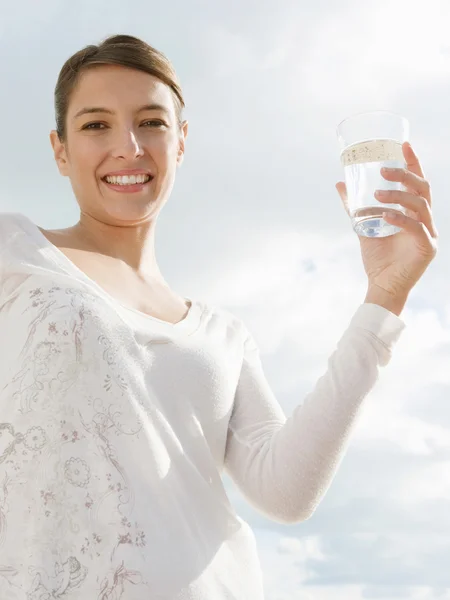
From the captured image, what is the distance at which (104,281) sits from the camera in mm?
2682

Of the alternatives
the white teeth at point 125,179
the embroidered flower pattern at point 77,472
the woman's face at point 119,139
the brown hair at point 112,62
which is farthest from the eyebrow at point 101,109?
the embroidered flower pattern at point 77,472

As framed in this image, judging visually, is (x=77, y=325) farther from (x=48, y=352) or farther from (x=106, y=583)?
(x=106, y=583)

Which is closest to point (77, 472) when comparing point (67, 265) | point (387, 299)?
point (67, 265)

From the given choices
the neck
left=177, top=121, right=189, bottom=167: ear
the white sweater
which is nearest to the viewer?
the white sweater

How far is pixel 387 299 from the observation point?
8.01 ft

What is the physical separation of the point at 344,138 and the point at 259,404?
3.16 ft

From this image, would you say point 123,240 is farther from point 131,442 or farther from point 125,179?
point 131,442

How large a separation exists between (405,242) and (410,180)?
0.20 meters

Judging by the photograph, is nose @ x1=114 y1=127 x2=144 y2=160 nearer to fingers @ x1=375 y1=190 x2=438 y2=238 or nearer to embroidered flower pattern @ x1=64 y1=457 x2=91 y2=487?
fingers @ x1=375 y1=190 x2=438 y2=238

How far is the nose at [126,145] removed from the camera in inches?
108

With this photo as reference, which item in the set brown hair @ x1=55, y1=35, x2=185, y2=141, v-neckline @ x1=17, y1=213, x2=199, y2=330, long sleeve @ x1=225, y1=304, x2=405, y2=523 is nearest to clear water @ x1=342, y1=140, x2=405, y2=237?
long sleeve @ x1=225, y1=304, x2=405, y2=523

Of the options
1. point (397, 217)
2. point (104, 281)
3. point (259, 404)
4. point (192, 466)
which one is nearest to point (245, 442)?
Result: point (259, 404)

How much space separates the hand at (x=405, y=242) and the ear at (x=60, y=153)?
1.02 meters

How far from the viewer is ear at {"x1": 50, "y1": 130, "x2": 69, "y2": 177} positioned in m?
2.93
